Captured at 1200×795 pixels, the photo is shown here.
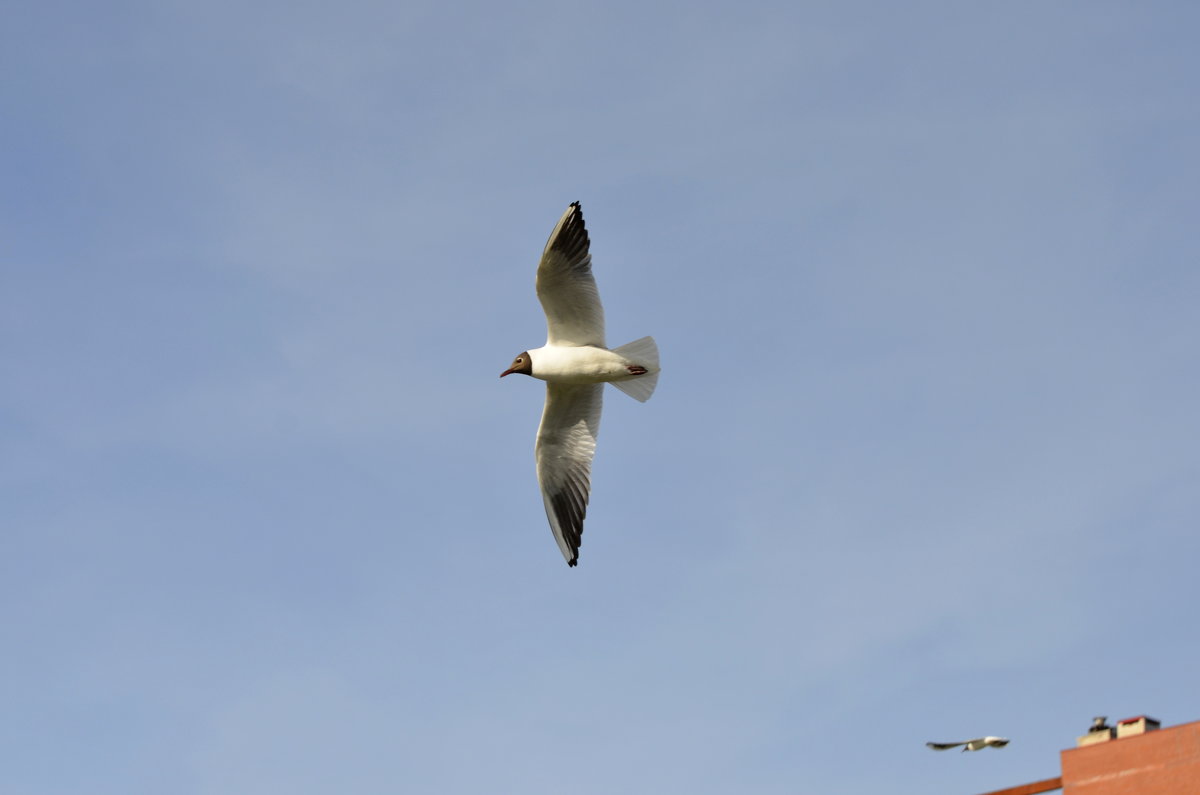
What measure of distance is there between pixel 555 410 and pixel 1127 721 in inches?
300

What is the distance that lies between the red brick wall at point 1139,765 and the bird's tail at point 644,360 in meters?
6.59

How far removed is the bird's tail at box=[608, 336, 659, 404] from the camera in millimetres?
20297

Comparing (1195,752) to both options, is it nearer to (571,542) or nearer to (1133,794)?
(1133,794)

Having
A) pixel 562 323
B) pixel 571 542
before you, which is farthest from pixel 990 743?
pixel 562 323

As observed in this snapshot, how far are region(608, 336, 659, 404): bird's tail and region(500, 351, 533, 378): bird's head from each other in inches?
40.2

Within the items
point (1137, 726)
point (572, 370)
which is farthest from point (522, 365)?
point (1137, 726)

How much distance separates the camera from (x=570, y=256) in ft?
64.8

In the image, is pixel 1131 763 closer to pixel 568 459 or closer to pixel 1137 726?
pixel 1137 726

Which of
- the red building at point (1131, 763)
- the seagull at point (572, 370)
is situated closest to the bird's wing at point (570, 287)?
the seagull at point (572, 370)

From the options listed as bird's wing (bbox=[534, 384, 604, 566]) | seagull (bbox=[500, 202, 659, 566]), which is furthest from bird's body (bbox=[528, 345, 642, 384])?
bird's wing (bbox=[534, 384, 604, 566])

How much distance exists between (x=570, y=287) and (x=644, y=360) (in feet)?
3.86

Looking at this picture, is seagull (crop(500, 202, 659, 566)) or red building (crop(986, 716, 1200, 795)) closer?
seagull (crop(500, 202, 659, 566))

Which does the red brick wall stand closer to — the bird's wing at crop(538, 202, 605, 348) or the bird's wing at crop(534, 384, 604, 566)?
the bird's wing at crop(534, 384, 604, 566)

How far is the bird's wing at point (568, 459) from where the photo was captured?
69.6 ft
